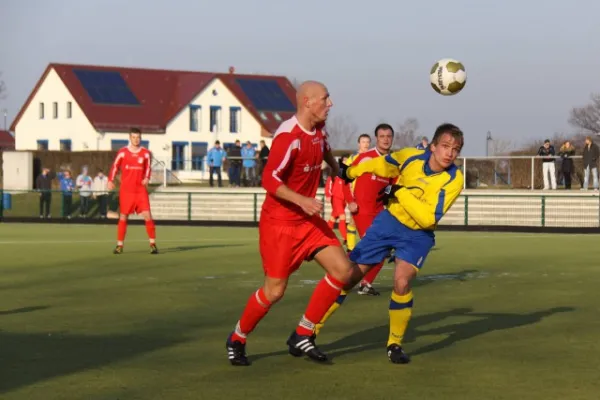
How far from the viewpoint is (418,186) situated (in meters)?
8.89

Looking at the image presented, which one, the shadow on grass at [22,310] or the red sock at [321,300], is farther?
the shadow on grass at [22,310]

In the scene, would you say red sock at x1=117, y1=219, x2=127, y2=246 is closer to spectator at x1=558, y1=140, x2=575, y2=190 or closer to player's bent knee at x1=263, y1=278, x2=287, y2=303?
player's bent knee at x1=263, y1=278, x2=287, y2=303

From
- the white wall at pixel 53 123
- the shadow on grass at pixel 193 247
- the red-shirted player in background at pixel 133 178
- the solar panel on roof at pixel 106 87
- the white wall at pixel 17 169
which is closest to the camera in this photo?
the red-shirted player in background at pixel 133 178

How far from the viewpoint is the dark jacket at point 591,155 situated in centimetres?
3594

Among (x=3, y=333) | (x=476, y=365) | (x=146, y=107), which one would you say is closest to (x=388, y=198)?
(x=476, y=365)

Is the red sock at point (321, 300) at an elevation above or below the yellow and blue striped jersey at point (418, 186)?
below

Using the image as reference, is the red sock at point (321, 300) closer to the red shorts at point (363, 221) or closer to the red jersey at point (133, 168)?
the red shorts at point (363, 221)

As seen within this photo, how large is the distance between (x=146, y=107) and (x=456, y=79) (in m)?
70.2

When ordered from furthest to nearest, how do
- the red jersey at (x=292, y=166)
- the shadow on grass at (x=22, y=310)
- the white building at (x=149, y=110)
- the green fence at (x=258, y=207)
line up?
the white building at (x=149, y=110), the green fence at (x=258, y=207), the shadow on grass at (x=22, y=310), the red jersey at (x=292, y=166)

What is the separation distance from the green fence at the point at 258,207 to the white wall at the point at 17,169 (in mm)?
11105

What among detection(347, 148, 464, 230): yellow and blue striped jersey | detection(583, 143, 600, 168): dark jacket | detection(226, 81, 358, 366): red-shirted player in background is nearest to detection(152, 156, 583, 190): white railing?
detection(583, 143, 600, 168): dark jacket

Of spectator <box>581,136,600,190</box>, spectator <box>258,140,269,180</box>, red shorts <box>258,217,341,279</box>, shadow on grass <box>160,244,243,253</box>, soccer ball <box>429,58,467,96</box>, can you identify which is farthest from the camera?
spectator <box>258,140,269,180</box>

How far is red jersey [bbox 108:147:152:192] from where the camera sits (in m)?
20.3

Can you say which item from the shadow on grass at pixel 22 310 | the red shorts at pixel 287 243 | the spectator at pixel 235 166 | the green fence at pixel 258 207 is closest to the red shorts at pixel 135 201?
the shadow on grass at pixel 22 310
